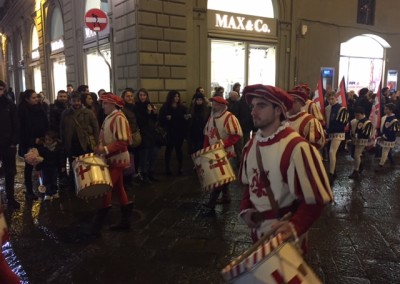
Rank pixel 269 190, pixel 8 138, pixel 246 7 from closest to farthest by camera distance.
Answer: pixel 269 190 < pixel 8 138 < pixel 246 7

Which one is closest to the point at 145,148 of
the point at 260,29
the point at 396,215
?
the point at 396,215

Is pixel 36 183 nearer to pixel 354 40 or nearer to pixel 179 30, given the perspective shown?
pixel 179 30

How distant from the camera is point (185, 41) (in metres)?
10.3

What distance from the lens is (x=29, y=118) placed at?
260 inches

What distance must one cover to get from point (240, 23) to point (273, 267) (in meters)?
10.9

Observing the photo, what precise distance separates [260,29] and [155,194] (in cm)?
777

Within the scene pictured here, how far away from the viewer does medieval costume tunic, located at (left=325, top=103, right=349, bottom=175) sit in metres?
7.66

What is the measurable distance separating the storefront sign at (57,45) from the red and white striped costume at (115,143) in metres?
12.5

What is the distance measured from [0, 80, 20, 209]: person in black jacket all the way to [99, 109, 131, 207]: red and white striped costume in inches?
79.9

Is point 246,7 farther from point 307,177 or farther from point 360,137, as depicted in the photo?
point 307,177

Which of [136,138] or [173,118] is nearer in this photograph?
[136,138]

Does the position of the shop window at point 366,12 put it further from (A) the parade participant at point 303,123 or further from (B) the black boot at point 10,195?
(B) the black boot at point 10,195

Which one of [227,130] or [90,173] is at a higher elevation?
[227,130]

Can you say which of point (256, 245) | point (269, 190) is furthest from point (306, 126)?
point (256, 245)
